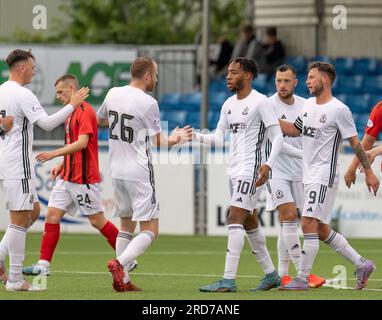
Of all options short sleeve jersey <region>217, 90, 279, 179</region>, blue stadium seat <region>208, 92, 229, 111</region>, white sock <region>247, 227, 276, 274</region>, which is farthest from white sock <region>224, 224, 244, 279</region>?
blue stadium seat <region>208, 92, 229, 111</region>

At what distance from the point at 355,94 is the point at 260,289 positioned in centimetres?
1633

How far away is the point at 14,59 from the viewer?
42.0 feet

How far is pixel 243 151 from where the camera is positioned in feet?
43.3

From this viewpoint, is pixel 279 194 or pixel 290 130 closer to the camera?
pixel 290 130

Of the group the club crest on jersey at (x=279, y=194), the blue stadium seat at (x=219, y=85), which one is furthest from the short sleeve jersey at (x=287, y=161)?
the blue stadium seat at (x=219, y=85)

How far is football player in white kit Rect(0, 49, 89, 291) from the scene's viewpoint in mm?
12664

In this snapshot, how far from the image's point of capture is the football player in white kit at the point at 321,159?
13.2m

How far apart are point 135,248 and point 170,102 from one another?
16.8 meters

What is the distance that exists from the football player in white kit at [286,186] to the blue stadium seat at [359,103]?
13793 mm

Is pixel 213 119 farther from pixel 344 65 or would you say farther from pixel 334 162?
pixel 334 162

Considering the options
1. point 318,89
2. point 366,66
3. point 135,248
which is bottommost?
point 135,248

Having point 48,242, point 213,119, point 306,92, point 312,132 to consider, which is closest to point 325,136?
point 312,132
